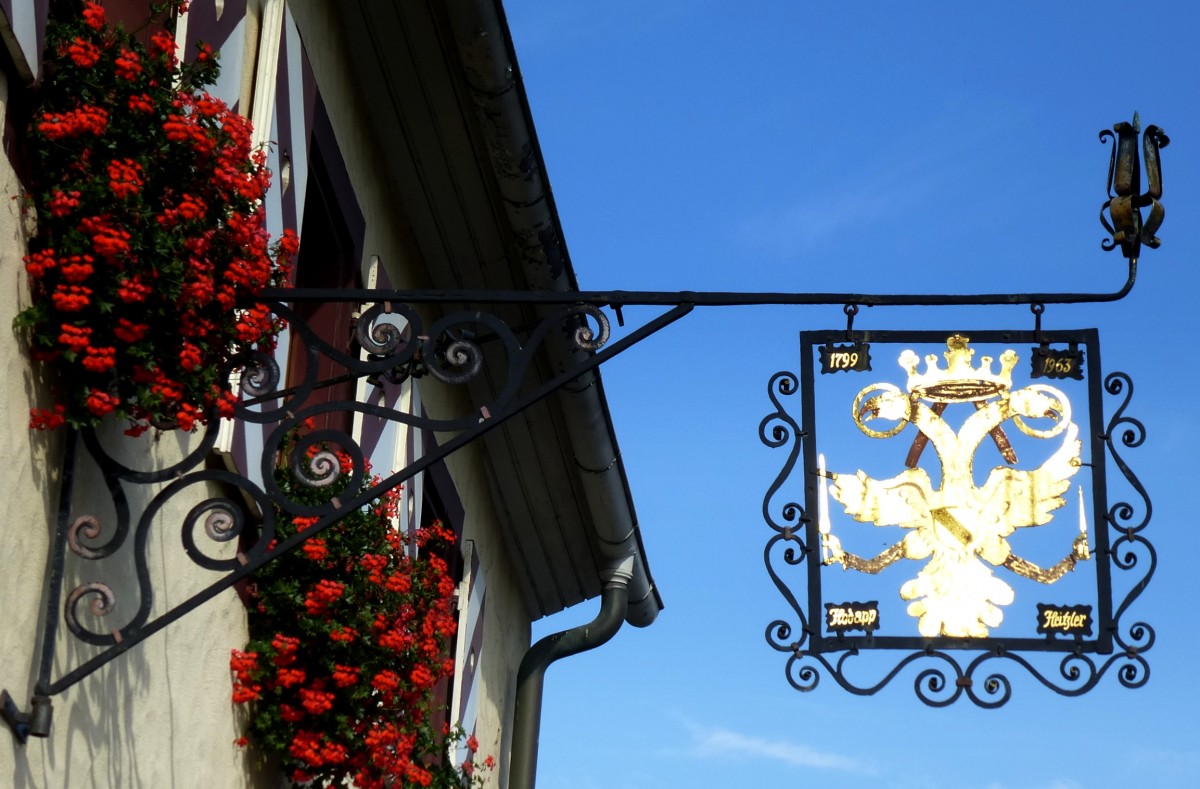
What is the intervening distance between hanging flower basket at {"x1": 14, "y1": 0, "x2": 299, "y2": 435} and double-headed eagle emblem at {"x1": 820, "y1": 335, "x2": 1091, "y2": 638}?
2.03 m

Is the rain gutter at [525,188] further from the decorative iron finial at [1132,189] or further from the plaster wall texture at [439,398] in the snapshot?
the decorative iron finial at [1132,189]

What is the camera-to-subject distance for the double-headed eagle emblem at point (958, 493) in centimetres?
527

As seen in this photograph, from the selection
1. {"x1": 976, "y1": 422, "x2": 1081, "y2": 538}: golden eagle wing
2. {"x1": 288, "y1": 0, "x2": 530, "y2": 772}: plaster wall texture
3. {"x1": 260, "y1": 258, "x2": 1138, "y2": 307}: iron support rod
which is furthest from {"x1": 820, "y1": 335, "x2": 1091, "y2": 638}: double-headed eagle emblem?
{"x1": 288, "y1": 0, "x2": 530, "y2": 772}: plaster wall texture

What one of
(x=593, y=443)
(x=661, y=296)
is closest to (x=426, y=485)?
(x=593, y=443)

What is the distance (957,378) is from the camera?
5.45 metres

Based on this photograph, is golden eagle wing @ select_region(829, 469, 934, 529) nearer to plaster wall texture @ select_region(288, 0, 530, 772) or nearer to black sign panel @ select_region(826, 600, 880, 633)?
black sign panel @ select_region(826, 600, 880, 633)

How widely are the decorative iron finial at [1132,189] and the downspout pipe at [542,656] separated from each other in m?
5.00

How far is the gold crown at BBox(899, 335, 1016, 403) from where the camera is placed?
5.41 metres

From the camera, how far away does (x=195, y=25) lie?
4688 mm

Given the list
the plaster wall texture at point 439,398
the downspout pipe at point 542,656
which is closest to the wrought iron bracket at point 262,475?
the plaster wall texture at point 439,398

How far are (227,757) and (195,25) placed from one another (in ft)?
6.17

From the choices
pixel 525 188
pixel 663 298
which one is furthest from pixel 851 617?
pixel 525 188

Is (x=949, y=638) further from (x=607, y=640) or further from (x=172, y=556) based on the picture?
(x=607, y=640)

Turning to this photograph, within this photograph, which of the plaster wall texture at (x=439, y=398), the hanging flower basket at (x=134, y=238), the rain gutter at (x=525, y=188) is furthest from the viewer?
the plaster wall texture at (x=439, y=398)
